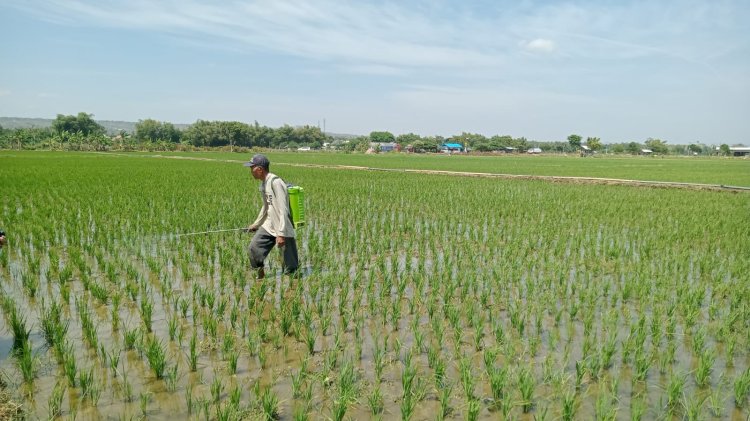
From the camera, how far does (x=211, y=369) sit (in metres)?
3.23

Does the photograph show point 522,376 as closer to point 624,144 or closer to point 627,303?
point 627,303

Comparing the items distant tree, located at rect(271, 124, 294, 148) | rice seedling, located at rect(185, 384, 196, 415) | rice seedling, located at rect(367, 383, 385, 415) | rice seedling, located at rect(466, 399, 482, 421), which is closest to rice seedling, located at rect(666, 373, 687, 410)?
rice seedling, located at rect(466, 399, 482, 421)

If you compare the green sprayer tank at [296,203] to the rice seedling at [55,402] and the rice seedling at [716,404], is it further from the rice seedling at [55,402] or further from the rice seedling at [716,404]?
the rice seedling at [716,404]

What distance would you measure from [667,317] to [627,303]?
59 centimetres

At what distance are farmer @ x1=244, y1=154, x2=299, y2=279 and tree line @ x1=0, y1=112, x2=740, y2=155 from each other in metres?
65.1

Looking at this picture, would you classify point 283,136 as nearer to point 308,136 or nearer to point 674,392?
point 308,136

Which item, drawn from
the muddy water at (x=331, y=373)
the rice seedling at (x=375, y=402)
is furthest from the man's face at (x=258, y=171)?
the rice seedling at (x=375, y=402)

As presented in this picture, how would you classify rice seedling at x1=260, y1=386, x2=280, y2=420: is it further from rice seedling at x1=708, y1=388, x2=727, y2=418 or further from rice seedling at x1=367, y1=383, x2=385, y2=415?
rice seedling at x1=708, y1=388, x2=727, y2=418

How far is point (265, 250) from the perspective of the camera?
540 centimetres

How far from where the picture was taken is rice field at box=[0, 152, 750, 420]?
2842 millimetres

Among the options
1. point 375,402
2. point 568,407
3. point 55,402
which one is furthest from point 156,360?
point 568,407

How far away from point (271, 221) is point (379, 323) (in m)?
1.86

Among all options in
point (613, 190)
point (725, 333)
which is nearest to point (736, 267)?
point (725, 333)

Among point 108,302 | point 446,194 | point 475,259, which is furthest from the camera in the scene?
point 446,194
